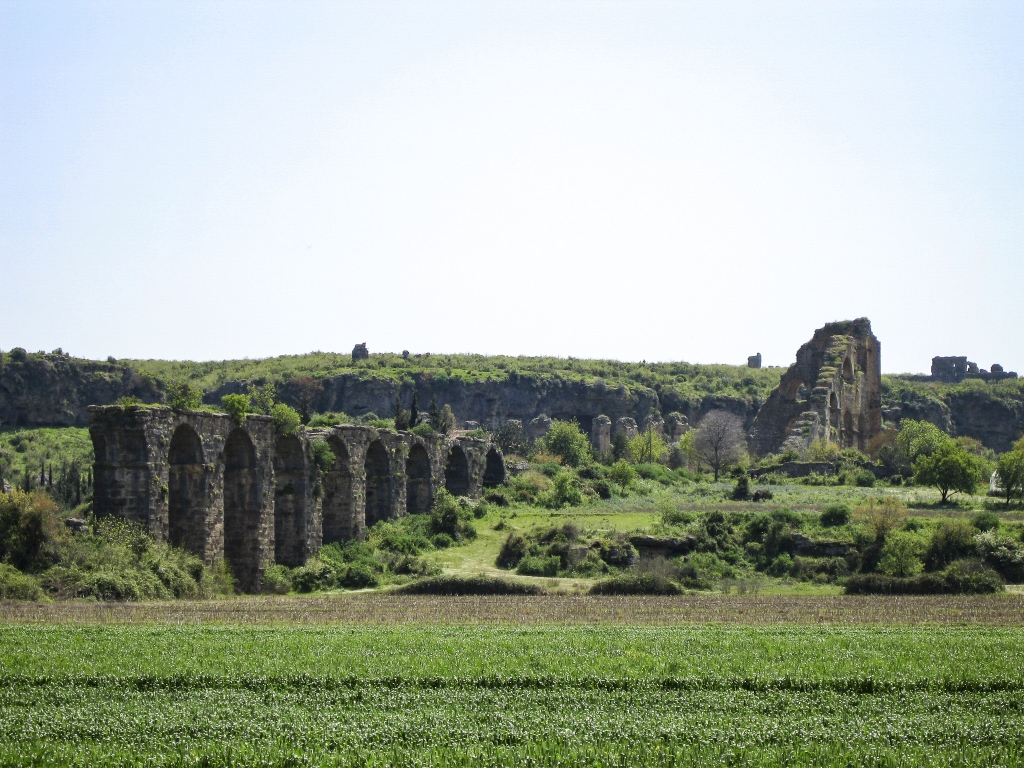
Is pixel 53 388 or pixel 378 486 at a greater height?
pixel 53 388

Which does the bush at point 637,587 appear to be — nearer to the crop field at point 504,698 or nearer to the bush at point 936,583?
the bush at point 936,583

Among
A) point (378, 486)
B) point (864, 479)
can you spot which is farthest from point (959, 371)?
point (378, 486)

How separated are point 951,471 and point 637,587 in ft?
65.2

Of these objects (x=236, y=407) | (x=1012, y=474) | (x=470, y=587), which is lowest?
(x=470, y=587)

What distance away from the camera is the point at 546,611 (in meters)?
24.6

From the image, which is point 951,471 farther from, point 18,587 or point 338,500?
point 18,587

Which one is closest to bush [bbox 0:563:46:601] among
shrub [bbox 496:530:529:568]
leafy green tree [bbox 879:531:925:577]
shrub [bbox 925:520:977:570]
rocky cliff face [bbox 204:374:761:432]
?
shrub [bbox 496:530:529:568]

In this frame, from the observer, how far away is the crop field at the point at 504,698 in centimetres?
1152

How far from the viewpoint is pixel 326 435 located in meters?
37.7

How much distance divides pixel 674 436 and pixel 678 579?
182 ft

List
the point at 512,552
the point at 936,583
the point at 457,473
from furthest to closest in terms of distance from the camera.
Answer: the point at 457,473
the point at 512,552
the point at 936,583

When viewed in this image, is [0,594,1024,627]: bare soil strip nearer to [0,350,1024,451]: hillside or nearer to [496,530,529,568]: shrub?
[496,530,529,568]: shrub

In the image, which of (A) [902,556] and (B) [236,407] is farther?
(A) [902,556]

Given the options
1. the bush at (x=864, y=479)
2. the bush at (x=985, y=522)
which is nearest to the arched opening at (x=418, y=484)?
the bush at (x=864, y=479)
